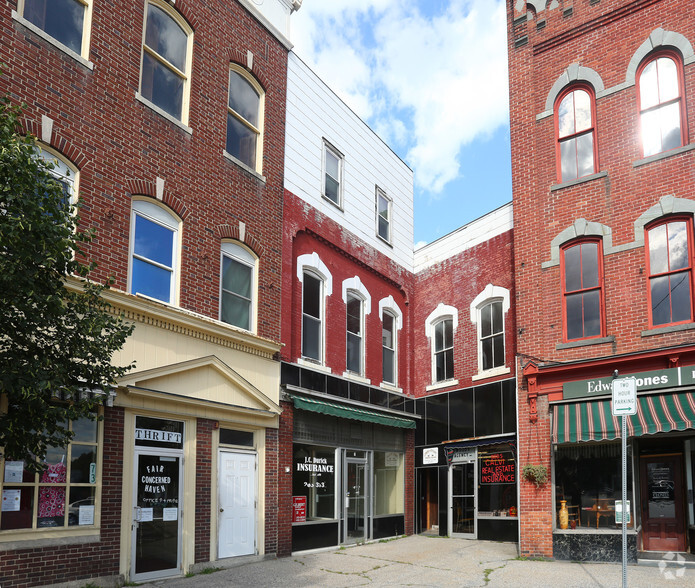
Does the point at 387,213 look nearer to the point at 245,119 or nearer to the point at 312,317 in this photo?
the point at 312,317

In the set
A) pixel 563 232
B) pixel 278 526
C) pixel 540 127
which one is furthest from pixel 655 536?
pixel 540 127

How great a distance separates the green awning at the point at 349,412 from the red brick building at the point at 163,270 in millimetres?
1001

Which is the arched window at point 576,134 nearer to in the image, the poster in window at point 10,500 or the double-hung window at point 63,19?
the double-hung window at point 63,19

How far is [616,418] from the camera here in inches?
542

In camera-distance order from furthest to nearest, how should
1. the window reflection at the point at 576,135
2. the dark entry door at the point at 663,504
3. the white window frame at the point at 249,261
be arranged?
the window reflection at the point at 576,135 < the white window frame at the point at 249,261 < the dark entry door at the point at 663,504

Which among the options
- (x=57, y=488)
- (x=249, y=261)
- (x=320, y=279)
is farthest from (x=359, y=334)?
(x=57, y=488)

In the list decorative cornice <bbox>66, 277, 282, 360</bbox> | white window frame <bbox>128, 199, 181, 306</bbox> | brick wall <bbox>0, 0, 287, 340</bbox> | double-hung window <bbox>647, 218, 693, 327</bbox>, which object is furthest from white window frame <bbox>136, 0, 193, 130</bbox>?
double-hung window <bbox>647, 218, 693, 327</bbox>

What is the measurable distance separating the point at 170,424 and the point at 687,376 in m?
9.81

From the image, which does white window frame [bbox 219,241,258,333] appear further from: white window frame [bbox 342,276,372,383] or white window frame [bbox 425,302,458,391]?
white window frame [bbox 425,302,458,391]

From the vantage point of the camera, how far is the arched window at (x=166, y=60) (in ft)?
42.4

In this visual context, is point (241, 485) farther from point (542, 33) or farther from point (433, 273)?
point (542, 33)

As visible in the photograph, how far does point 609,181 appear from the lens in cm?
1512

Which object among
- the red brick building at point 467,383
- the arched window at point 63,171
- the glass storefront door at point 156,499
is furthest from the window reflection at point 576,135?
the arched window at point 63,171

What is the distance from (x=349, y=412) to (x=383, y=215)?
23.6 feet
